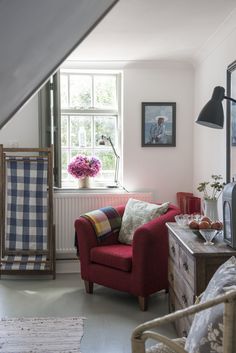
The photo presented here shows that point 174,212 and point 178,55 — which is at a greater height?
point 178,55

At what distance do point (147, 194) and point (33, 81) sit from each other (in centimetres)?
282

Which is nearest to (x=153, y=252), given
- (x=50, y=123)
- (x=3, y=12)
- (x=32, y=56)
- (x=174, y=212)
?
(x=174, y=212)

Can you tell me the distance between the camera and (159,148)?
450cm

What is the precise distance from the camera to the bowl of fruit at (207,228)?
92.9 inches

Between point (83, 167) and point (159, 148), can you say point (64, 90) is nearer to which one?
point (83, 167)

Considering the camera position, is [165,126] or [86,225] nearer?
[86,225]

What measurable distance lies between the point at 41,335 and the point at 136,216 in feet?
4.63

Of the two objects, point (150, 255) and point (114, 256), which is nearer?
point (150, 255)

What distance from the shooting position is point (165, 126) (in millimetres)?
4473

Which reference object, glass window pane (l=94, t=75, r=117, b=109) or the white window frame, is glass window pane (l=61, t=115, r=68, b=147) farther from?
glass window pane (l=94, t=75, r=117, b=109)

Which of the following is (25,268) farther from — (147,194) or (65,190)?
(147,194)

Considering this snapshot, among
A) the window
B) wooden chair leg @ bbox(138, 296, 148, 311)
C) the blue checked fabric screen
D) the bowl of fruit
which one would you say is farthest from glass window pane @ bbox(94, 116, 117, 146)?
the bowl of fruit

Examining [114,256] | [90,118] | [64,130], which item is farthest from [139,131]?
[114,256]

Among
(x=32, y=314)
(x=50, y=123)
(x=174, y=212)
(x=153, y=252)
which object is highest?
(x=50, y=123)
